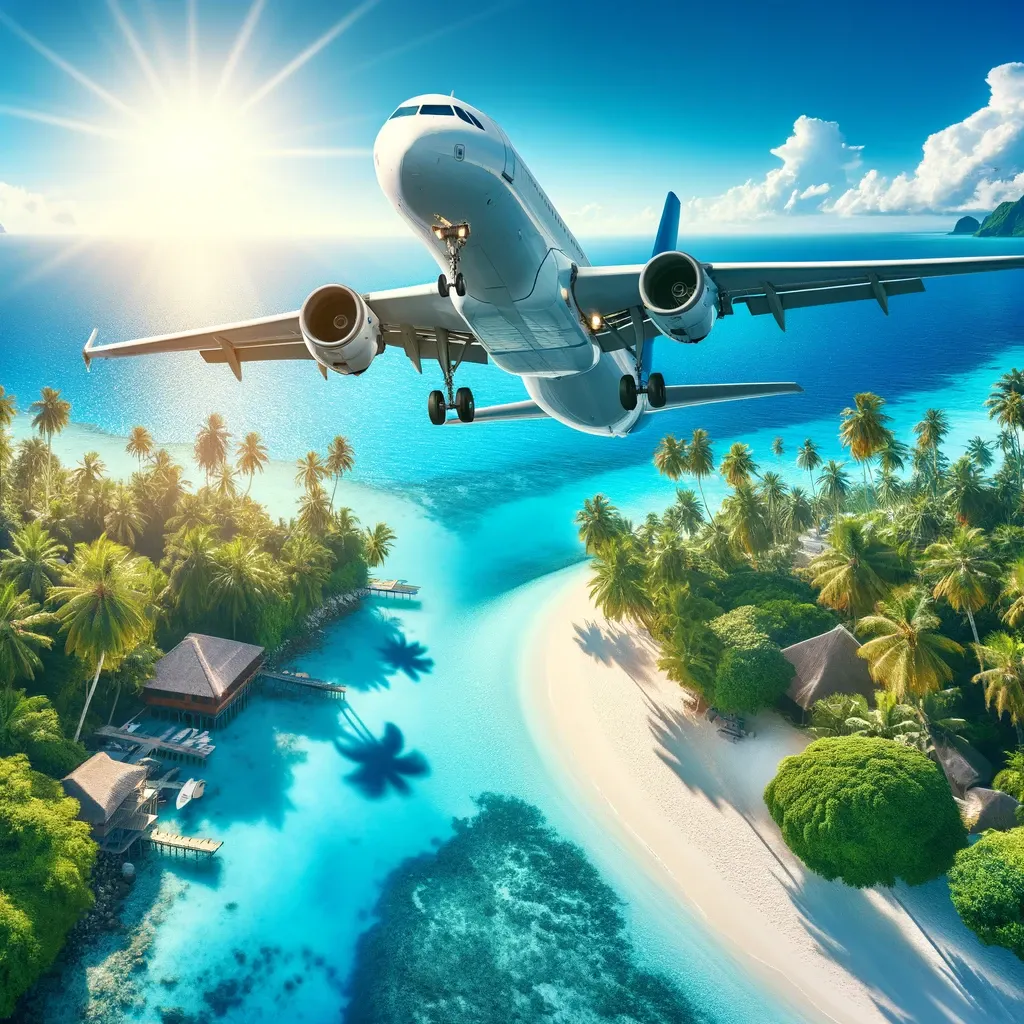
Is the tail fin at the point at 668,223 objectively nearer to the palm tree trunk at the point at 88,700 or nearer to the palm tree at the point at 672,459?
the palm tree at the point at 672,459

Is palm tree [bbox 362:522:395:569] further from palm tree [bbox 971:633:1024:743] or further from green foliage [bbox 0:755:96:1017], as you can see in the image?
palm tree [bbox 971:633:1024:743]

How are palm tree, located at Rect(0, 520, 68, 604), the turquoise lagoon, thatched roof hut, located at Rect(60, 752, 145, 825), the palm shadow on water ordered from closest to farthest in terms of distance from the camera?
1. the turquoise lagoon
2. thatched roof hut, located at Rect(60, 752, 145, 825)
3. the palm shadow on water
4. palm tree, located at Rect(0, 520, 68, 604)

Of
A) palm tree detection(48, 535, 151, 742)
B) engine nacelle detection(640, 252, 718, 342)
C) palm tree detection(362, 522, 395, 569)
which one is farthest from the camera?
palm tree detection(362, 522, 395, 569)

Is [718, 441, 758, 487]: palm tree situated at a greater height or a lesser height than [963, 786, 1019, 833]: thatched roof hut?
greater

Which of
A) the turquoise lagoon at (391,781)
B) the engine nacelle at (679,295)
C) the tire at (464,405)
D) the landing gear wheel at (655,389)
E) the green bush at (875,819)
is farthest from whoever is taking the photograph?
the green bush at (875,819)

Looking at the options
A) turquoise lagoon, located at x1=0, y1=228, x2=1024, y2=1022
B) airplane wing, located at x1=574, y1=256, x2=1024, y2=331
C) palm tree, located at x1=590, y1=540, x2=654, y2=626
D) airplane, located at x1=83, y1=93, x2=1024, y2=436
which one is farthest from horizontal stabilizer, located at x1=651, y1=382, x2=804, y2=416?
palm tree, located at x1=590, y1=540, x2=654, y2=626

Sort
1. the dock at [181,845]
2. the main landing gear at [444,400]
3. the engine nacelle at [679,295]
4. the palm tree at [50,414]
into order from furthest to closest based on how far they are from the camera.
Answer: the palm tree at [50,414] < the dock at [181,845] < the main landing gear at [444,400] < the engine nacelle at [679,295]

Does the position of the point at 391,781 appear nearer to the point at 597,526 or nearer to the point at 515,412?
the point at 515,412

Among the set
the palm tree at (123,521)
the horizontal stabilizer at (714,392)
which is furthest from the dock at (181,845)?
the palm tree at (123,521)

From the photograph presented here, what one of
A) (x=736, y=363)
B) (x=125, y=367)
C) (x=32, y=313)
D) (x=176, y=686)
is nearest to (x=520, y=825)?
(x=176, y=686)
